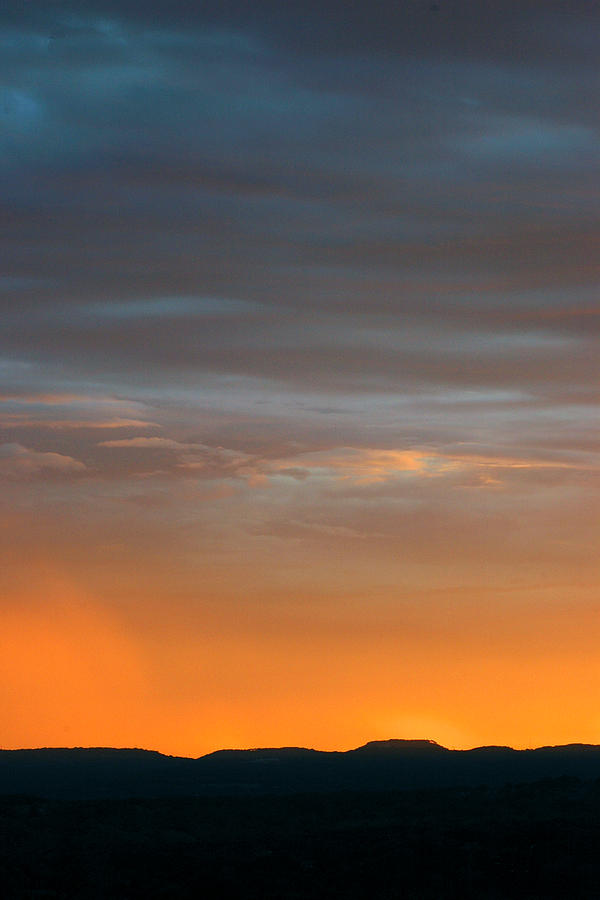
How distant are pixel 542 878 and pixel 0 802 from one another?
152 ft

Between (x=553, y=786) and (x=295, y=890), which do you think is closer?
(x=295, y=890)

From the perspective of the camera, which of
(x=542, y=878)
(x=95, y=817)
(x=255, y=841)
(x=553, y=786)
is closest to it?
(x=542, y=878)

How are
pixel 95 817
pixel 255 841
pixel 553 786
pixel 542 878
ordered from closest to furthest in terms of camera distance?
1. pixel 542 878
2. pixel 255 841
3. pixel 95 817
4. pixel 553 786

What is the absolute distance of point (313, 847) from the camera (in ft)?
320

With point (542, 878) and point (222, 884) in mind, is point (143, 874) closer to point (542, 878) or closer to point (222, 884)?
point (222, 884)

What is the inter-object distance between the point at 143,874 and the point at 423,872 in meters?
18.4

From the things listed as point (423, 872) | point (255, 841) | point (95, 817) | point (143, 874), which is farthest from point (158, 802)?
point (423, 872)

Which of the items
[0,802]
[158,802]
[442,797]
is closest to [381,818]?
[442,797]

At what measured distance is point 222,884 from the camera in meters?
88.5

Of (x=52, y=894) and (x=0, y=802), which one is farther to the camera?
(x=0, y=802)

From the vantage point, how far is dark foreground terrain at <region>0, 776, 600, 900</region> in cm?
8681

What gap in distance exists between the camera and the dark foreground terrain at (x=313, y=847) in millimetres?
86812

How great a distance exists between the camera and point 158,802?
119m

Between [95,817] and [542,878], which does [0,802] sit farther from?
[542,878]
